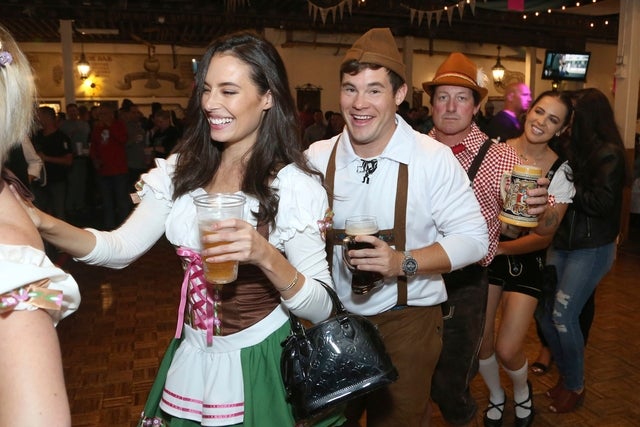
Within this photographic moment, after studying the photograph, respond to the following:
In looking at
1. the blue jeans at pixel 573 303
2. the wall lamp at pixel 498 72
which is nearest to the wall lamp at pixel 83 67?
the wall lamp at pixel 498 72

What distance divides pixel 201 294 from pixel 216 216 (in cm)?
36

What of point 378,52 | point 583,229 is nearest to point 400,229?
point 378,52

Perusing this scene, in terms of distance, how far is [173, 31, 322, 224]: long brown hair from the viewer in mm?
1698

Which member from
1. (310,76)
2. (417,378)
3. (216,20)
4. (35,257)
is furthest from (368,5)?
(35,257)

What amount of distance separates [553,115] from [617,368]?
1.84m

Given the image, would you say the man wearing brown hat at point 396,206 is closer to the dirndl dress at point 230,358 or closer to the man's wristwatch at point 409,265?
the man's wristwatch at point 409,265

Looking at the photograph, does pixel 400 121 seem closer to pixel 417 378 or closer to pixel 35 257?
pixel 417 378

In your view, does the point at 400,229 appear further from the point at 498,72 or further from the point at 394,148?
the point at 498,72

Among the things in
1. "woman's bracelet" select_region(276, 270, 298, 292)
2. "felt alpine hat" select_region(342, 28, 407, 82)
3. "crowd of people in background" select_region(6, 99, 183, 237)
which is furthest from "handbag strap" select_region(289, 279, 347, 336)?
"crowd of people in background" select_region(6, 99, 183, 237)

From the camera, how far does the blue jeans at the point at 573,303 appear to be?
3.32 metres

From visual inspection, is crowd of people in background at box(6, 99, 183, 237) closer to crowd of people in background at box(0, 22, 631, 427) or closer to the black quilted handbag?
crowd of people in background at box(0, 22, 631, 427)

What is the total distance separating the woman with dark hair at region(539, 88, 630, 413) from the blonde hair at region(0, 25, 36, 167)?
2840mm

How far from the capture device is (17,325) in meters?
0.87

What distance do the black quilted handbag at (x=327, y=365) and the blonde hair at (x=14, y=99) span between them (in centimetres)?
83
